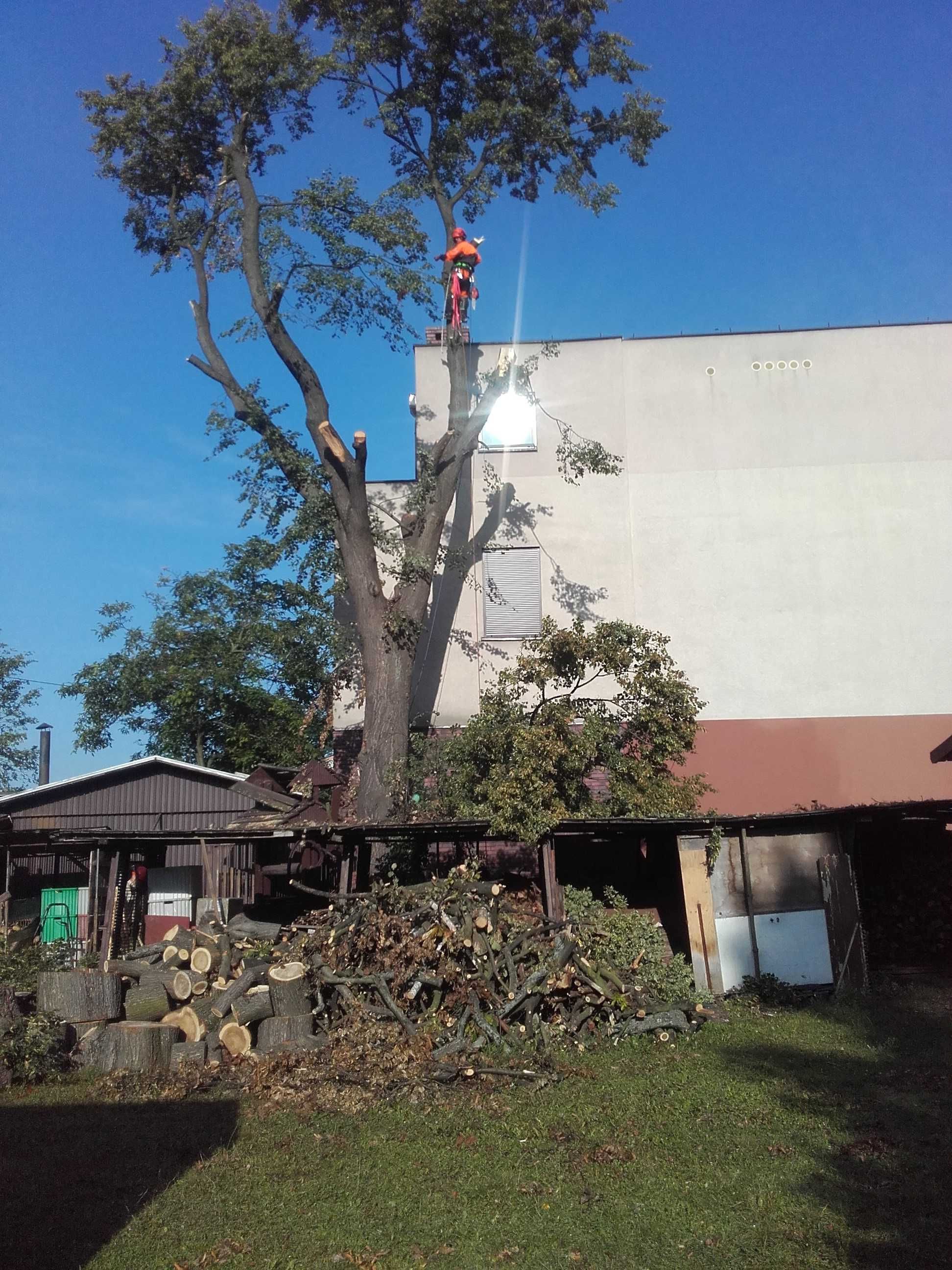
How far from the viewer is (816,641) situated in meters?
21.2

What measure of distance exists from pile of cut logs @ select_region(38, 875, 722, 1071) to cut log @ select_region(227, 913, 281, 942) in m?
0.51

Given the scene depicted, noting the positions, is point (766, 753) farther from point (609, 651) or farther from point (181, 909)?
point (181, 909)

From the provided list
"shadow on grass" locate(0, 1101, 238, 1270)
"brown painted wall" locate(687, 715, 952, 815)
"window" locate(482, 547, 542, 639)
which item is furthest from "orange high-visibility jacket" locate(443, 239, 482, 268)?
"shadow on grass" locate(0, 1101, 238, 1270)

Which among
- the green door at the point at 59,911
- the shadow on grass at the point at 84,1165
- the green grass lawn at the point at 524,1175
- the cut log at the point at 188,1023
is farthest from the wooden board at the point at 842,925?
the green door at the point at 59,911

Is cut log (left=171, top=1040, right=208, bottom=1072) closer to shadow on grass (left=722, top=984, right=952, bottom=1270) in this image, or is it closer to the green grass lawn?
the green grass lawn

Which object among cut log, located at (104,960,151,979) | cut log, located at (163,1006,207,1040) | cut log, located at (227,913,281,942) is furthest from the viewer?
cut log, located at (227,913,281,942)

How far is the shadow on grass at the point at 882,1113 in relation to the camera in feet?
20.3

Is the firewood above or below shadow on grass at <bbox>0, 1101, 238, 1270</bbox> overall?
above

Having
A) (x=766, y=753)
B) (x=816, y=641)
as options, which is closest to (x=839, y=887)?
(x=766, y=753)

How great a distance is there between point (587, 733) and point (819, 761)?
22.7 ft

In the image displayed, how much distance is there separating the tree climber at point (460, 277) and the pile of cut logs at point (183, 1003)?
12.8m

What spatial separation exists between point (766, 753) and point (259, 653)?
40.3 feet

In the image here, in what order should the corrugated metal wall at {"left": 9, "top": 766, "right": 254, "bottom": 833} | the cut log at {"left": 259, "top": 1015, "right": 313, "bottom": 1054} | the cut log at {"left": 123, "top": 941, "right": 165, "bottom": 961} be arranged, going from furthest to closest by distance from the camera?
the corrugated metal wall at {"left": 9, "top": 766, "right": 254, "bottom": 833} → the cut log at {"left": 123, "top": 941, "right": 165, "bottom": 961} → the cut log at {"left": 259, "top": 1015, "right": 313, "bottom": 1054}

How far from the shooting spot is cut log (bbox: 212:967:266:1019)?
456 inches
